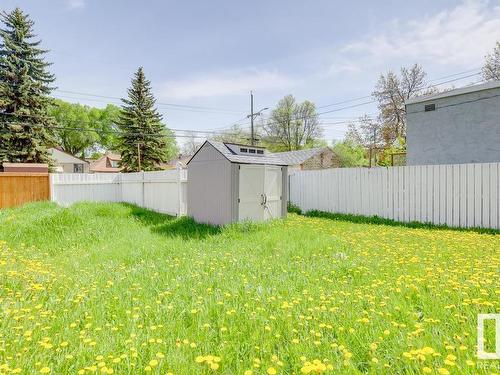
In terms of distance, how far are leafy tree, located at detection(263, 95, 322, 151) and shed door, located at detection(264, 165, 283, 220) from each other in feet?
107

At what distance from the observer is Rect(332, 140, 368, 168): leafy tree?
33.6 metres

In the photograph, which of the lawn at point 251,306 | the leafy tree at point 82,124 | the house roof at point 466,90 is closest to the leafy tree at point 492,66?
the house roof at point 466,90

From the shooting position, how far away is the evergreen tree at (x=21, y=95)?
62.9 ft

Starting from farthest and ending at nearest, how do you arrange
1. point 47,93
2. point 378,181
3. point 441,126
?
point 47,93
point 441,126
point 378,181

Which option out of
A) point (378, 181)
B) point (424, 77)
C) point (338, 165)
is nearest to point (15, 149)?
point (378, 181)

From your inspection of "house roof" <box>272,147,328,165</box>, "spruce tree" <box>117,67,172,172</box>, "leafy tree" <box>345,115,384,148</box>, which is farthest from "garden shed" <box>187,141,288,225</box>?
"leafy tree" <box>345,115,384,148</box>

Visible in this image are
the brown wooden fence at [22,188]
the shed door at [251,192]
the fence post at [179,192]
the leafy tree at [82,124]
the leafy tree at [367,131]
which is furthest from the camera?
the leafy tree at [82,124]

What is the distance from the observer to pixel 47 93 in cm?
2117

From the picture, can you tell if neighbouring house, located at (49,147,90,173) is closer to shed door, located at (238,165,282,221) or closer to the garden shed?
the garden shed

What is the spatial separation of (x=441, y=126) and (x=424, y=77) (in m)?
16.2

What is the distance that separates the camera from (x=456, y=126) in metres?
11.9

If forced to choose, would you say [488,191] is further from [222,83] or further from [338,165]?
[338,165]

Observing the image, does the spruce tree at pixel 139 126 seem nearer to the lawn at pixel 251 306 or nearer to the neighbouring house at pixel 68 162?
the neighbouring house at pixel 68 162

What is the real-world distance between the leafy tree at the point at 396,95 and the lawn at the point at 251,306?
22322mm
